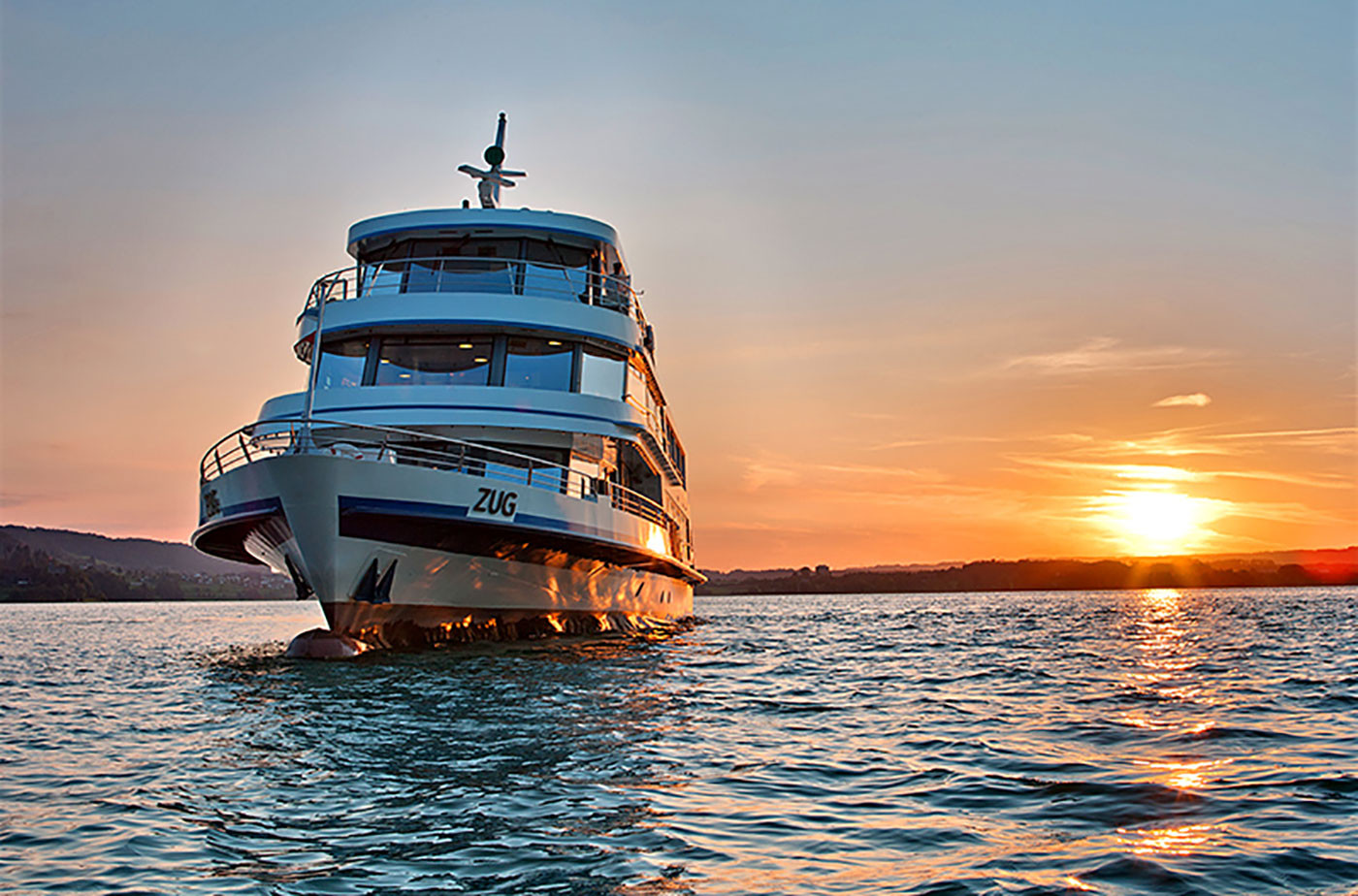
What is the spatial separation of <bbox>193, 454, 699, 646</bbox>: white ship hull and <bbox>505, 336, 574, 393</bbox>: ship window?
2585 mm

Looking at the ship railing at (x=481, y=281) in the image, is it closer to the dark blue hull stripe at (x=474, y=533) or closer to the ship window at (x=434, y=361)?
the ship window at (x=434, y=361)

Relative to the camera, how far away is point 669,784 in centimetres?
660

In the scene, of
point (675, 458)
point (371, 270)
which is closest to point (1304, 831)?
point (371, 270)

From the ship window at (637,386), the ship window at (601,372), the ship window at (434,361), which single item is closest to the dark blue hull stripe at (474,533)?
the ship window at (601,372)

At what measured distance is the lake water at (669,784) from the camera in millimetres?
4672

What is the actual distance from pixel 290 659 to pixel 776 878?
498 inches

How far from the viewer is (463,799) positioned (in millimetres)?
6082

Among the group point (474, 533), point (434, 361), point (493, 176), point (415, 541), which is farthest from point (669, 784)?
point (493, 176)

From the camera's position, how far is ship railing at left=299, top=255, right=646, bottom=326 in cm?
1898

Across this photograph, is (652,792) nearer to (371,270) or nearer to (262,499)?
(262,499)

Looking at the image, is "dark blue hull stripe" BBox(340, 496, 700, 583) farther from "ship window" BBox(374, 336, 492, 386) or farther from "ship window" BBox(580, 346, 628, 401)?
"ship window" BBox(374, 336, 492, 386)

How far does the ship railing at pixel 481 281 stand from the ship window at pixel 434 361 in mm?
994


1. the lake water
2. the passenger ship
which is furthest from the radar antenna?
the lake water

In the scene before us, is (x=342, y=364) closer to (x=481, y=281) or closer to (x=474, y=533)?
(x=481, y=281)
